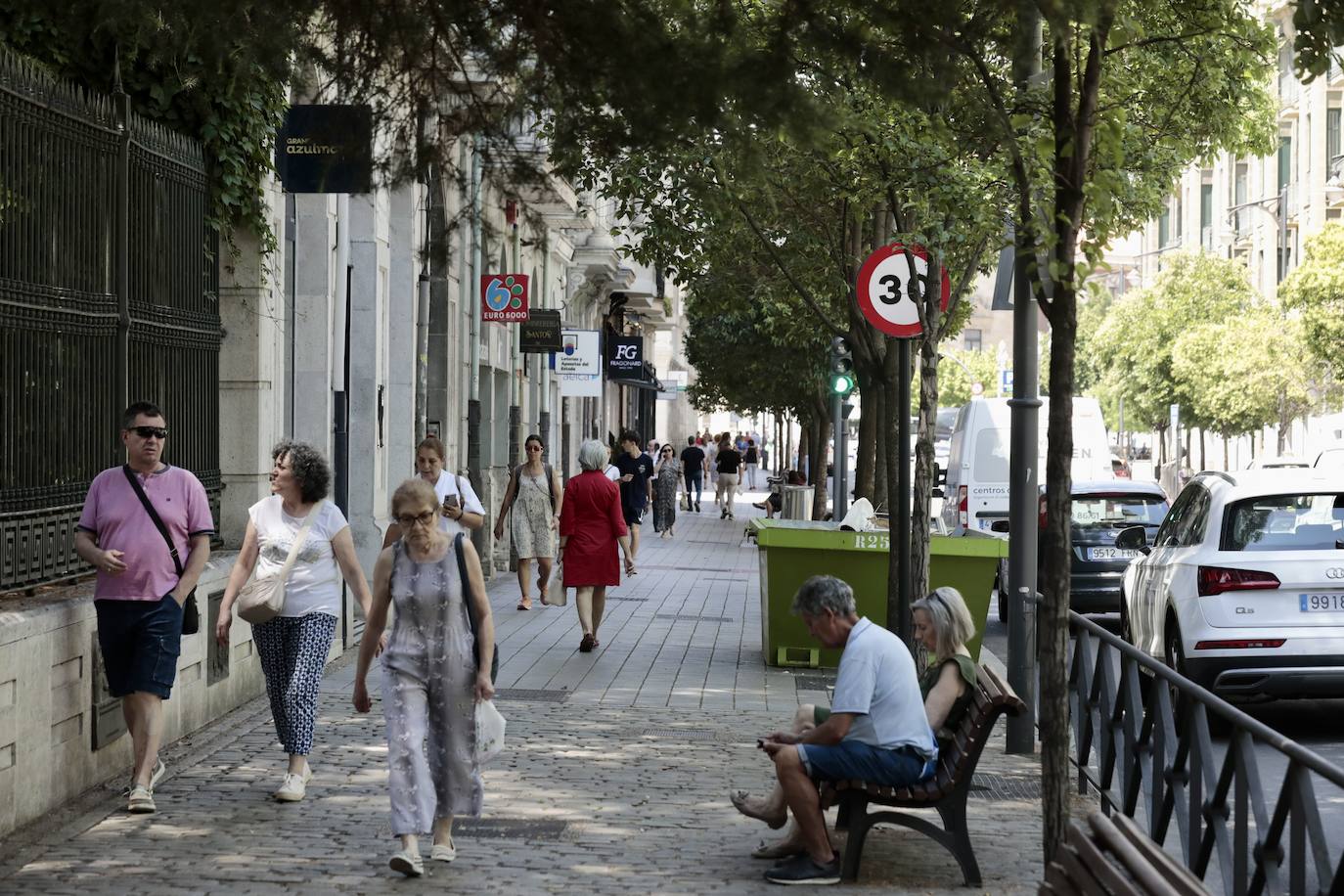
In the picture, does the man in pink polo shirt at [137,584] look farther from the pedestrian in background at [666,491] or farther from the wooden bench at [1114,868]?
the pedestrian in background at [666,491]

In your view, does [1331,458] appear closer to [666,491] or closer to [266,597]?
[666,491]

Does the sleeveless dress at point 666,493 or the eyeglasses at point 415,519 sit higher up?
the eyeglasses at point 415,519

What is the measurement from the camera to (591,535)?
15.4 meters

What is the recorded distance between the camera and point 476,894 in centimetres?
683

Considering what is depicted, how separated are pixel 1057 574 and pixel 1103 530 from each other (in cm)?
1227

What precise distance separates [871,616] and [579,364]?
1685cm

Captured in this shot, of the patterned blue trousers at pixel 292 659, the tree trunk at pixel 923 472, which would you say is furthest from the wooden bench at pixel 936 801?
the tree trunk at pixel 923 472

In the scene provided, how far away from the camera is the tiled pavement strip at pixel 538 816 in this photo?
7.09 metres

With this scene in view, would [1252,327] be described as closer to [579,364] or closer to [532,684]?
[579,364]

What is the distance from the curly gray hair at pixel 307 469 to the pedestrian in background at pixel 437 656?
1.48 metres

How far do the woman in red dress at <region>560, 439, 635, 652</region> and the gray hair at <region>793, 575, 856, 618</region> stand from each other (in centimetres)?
782

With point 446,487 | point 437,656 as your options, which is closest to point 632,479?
point 446,487

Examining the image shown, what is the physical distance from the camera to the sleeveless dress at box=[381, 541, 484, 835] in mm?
7410

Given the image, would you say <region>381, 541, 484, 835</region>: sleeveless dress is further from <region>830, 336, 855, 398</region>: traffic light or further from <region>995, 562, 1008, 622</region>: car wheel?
<region>830, 336, 855, 398</region>: traffic light
